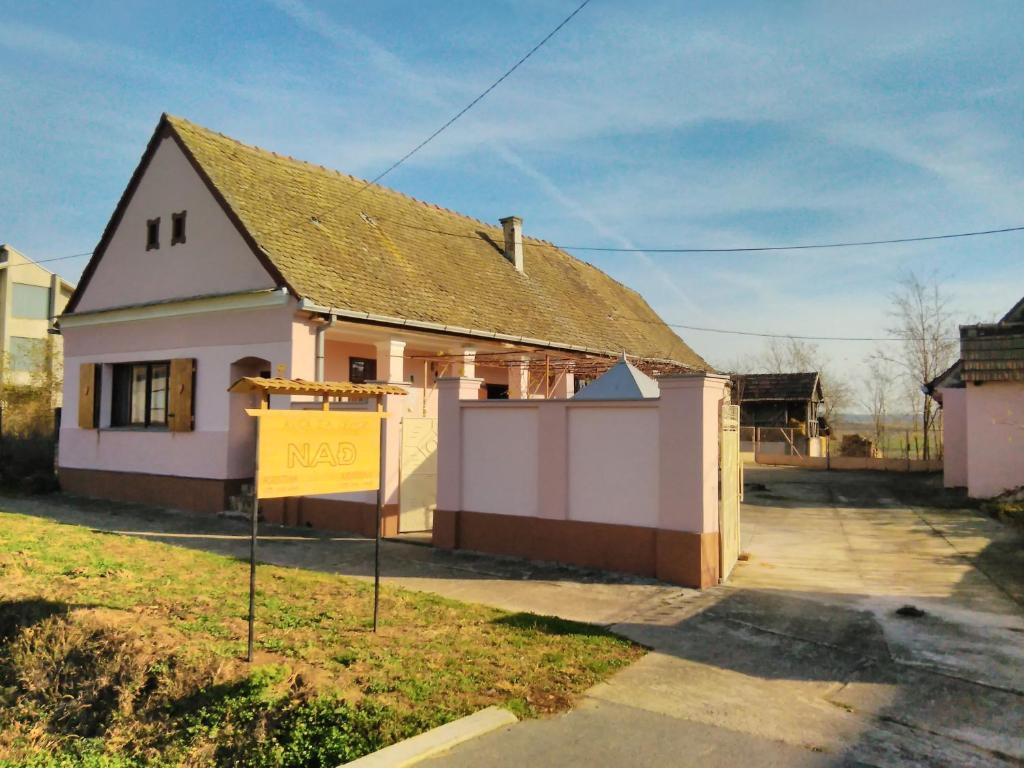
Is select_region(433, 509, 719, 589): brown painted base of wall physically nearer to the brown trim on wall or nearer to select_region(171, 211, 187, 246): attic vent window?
the brown trim on wall

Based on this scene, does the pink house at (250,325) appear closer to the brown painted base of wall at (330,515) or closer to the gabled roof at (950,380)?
the brown painted base of wall at (330,515)

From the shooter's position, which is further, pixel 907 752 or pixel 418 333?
pixel 418 333

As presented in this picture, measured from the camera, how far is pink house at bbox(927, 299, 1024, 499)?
604 inches

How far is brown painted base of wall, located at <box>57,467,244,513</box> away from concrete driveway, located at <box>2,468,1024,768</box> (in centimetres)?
Answer: 86

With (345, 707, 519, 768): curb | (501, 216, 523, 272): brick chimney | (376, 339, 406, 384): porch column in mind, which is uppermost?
(501, 216, 523, 272): brick chimney

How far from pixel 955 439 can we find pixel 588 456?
1592 cm

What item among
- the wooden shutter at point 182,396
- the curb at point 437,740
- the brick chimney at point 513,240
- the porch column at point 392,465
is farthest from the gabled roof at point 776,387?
the curb at point 437,740

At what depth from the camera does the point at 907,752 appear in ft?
13.3

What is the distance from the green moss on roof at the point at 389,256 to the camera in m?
13.2

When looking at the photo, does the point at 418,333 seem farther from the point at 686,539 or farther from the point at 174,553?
the point at 686,539

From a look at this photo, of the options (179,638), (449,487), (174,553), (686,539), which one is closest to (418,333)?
(449,487)

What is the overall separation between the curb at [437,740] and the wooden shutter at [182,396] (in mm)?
10856

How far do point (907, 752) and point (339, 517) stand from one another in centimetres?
894

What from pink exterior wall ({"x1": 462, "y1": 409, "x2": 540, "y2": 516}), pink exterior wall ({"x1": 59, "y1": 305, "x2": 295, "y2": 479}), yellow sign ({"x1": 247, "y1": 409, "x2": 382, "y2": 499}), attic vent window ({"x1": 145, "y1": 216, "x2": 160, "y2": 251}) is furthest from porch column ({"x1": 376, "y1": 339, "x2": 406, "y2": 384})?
yellow sign ({"x1": 247, "y1": 409, "x2": 382, "y2": 499})
